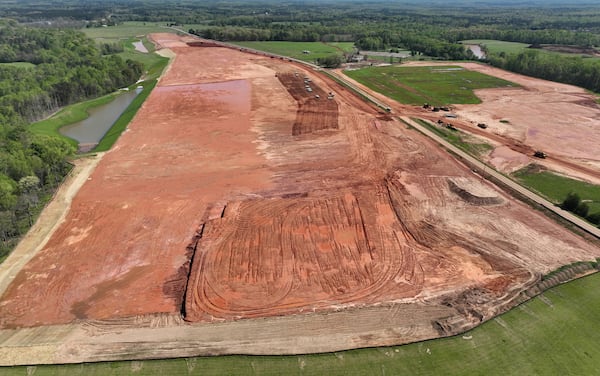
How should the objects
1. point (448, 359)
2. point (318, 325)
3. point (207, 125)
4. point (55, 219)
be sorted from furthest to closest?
1. point (207, 125)
2. point (55, 219)
3. point (318, 325)
4. point (448, 359)

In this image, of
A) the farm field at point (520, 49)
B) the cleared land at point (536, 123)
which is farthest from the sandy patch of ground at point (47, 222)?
the farm field at point (520, 49)

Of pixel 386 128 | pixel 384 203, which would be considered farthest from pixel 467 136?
pixel 384 203

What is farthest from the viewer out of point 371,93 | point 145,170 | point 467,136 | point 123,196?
point 371,93

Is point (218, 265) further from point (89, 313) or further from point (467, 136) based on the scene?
point (467, 136)

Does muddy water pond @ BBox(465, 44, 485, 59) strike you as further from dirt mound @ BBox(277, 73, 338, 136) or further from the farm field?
dirt mound @ BBox(277, 73, 338, 136)

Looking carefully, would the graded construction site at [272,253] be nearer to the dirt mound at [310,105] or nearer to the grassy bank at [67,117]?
the dirt mound at [310,105]

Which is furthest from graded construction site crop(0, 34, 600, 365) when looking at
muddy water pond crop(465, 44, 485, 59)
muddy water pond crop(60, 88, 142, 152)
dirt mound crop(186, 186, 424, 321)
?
muddy water pond crop(465, 44, 485, 59)
